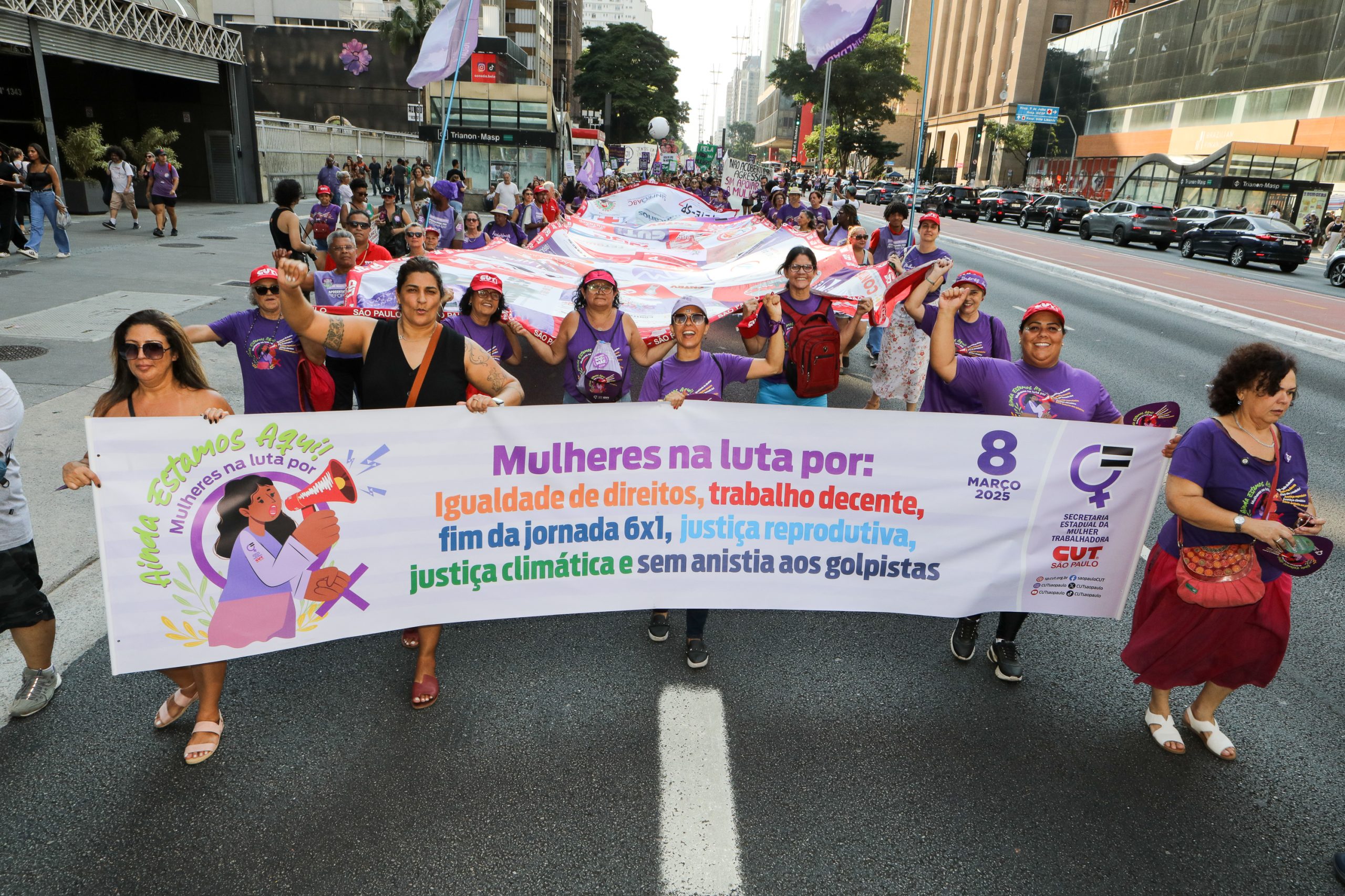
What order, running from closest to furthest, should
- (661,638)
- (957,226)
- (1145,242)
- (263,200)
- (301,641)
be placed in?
1. (301,641)
2. (661,638)
3. (263,200)
4. (1145,242)
5. (957,226)

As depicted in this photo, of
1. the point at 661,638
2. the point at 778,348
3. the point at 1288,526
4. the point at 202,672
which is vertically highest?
the point at 778,348

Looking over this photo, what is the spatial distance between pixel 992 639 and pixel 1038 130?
7488cm

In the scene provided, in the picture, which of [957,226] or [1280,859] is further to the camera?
[957,226]

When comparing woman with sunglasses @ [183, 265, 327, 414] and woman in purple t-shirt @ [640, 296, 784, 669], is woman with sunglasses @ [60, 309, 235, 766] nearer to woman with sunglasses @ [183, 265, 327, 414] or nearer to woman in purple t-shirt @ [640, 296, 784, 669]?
woman with sunglasses @ [183, 265, 327, 414]

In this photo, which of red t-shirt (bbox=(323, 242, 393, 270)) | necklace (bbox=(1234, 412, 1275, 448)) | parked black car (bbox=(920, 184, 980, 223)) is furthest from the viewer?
parked black car (bbox=(920, 184, 980, 223))

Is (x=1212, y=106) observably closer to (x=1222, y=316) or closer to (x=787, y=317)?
(x=1222, y=316)

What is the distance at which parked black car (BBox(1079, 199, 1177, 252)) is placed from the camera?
31.1 meters

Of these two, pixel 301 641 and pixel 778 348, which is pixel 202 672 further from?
pixel 778 348

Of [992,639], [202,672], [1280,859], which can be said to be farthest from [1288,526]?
[202,672]

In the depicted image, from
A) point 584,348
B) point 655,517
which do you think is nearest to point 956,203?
point 584,348

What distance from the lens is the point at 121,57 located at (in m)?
22.1

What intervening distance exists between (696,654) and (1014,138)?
7411 centimetres

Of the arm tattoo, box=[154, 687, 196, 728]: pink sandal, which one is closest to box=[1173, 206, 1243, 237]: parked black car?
the arm tattoo

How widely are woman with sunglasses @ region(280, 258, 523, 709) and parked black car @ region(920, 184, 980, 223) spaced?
4232 cm
